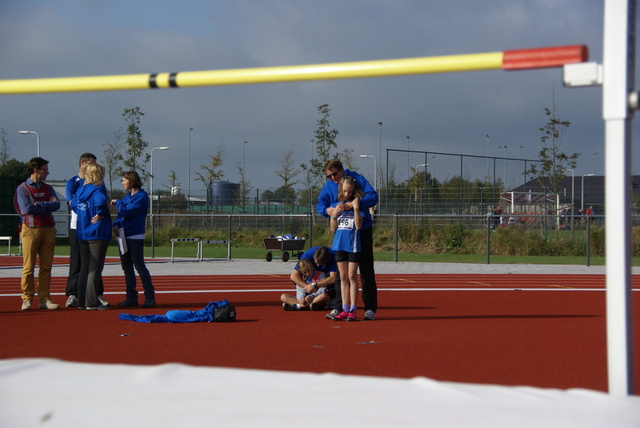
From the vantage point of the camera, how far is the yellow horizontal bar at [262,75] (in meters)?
3.33

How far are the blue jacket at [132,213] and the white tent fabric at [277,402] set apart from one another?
6.00 m

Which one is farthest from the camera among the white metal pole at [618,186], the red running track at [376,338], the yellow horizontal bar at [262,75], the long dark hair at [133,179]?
the long dark hair at [133,179]

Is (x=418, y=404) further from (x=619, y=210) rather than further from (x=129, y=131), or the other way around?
(x=129, y=131)

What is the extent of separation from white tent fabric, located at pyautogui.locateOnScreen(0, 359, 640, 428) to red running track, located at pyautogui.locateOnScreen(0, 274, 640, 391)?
6.55 ft

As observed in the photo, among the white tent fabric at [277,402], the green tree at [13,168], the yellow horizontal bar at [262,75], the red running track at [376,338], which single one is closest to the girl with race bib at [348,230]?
the red running track at [376,338]

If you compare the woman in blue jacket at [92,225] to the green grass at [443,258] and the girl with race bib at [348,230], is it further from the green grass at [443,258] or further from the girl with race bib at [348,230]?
the green grass at [443,258]

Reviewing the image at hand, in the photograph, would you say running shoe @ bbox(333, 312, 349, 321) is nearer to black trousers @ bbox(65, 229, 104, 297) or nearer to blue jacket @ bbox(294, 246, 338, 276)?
blue jacket @ bbox(294, 246, 338, 276)

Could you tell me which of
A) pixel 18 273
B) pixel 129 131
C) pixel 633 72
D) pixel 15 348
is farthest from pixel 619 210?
pixel 129 131

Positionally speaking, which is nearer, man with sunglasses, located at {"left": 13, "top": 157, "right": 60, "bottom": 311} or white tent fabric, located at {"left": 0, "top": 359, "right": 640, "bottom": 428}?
white tent fabric, located at {"left": 0, "top": 359, "right": 640, "bottom": 428}

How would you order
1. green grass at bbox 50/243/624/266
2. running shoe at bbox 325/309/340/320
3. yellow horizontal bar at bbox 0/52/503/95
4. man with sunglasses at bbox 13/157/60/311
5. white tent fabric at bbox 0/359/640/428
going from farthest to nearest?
green grass at bbox 50/243/624/266 < man with sunglasses at bbox 13/157/60/311 < running shoe at bbox 325/309/340/320 < yellow horizontal bar at bbox 0/52/503/95 < white tent fabric at bbox 0/359/640/428

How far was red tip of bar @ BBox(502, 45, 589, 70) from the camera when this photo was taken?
9.53ft

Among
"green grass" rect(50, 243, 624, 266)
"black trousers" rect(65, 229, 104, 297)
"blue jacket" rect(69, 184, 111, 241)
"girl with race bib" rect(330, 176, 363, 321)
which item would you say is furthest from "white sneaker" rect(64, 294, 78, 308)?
"green grass" rect(50, 243, 624, 266)

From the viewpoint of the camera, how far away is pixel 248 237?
29719 mm

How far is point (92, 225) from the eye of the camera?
28.1 feet
